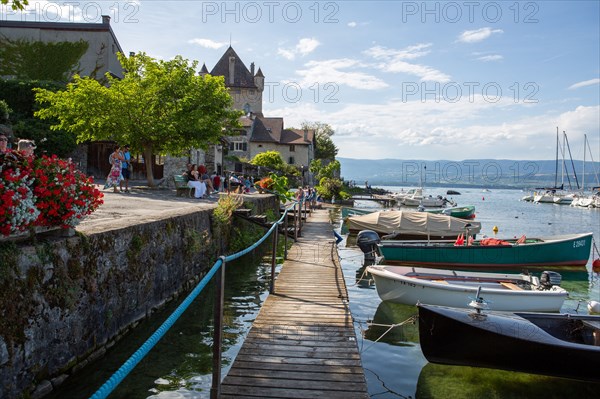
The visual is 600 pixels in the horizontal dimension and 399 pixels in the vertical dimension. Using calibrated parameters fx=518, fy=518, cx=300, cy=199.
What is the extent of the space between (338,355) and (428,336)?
2.01 metres

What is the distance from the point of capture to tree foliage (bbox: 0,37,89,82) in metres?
38.7

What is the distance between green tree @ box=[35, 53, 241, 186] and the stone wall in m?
11.7

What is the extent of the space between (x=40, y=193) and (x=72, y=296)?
168cm

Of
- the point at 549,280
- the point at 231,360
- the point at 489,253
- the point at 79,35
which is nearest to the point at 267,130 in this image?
the point at 79,35

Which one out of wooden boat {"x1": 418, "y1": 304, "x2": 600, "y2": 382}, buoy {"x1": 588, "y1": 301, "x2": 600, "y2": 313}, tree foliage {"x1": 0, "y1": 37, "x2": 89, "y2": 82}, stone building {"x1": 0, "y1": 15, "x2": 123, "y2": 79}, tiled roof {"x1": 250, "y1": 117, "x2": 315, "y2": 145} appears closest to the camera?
wooden boat {"x1": 418, "y1": 304, "x2": 600, "y2": 382}

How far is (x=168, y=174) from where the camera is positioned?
97.0 feet

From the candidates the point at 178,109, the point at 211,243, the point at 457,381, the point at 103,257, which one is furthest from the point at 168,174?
the point at 457,381

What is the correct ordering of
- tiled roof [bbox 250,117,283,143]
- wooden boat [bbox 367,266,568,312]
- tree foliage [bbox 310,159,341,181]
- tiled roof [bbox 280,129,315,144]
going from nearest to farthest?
wooden boat [bbox 367,266,568,312], tree foliage [bbox 310,159,341,181], tiled roof [bbox 250,117,283,143], tiled roof [bbox 280,129,315,144]

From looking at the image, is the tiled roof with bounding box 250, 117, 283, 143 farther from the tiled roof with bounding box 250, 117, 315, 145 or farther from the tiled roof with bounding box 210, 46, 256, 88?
the tiled roof with bounding box 210, 46, 256, 88

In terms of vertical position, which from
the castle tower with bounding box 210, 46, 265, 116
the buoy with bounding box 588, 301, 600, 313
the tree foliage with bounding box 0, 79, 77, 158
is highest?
the castle tower with bounding box 210, 46, 265, 116

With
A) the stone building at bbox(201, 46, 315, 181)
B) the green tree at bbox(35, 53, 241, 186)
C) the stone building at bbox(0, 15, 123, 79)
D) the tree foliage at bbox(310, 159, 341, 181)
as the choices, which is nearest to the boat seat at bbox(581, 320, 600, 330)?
the green tree at bbox(35, 53, 241, 186)

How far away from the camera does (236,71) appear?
295 ft

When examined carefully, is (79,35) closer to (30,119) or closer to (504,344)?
(30,119)

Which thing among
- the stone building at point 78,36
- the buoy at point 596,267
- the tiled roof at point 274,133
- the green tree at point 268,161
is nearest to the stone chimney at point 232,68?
the tiled roof at point 274,133
